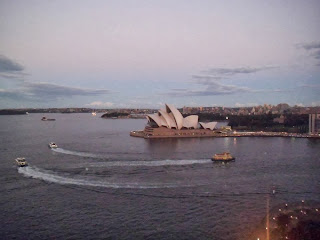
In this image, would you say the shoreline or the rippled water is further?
the shoreline

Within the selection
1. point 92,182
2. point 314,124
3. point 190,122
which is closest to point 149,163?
point 92,182

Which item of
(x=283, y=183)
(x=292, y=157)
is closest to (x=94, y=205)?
(x=283, y=183)

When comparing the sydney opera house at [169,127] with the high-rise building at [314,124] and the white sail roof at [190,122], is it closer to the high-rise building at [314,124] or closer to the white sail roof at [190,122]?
the white sail roof at [190,122]

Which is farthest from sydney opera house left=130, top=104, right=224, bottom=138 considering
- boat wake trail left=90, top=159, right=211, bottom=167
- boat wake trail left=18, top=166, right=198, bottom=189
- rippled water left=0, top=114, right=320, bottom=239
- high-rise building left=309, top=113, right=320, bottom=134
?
boat wake trail left=18, top=166, right=198, bottom=189

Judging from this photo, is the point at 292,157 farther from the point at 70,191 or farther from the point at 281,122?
the point at 281,122

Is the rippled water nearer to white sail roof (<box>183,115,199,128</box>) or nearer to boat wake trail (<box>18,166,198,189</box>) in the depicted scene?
boat wake trail (<box>18,166,198,189</box>)

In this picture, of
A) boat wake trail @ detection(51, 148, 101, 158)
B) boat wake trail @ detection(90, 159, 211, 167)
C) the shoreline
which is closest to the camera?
boat wake trail @ detection(90, 159, 211, 167)
